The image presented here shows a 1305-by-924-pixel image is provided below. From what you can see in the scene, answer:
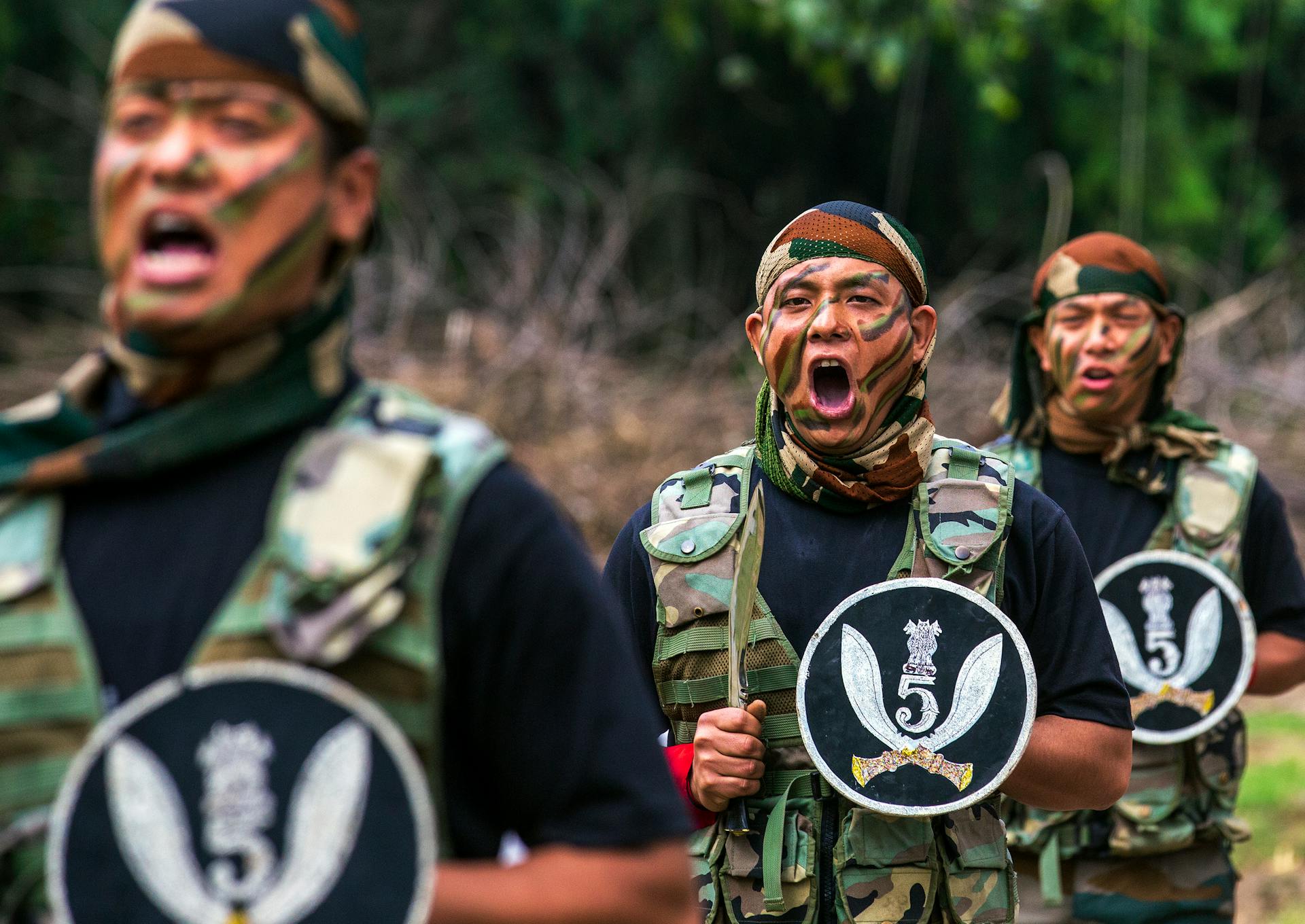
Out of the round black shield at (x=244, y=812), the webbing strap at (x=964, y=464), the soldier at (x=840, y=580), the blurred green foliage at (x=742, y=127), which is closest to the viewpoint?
the round black shield at (x=244, y=812)

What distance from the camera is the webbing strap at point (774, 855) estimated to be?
345 cm

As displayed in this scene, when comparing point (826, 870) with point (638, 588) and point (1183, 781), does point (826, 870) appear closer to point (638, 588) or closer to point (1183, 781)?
point (638, 588)

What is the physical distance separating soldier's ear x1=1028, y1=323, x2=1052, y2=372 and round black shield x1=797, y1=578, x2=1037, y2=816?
86.1 inches

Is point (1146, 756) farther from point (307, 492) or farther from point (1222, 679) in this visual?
point (307, 492)

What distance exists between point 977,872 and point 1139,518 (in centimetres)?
203

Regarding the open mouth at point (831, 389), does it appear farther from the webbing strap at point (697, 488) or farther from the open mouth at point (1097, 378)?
the open mouth at point (1097, 378)

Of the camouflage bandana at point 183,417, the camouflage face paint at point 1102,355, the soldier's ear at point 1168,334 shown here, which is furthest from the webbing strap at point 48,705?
the soldier's ear at point 1168,334

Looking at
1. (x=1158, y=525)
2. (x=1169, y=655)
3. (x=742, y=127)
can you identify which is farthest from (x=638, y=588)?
(x=742, y=127)

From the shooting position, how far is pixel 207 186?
2105mm

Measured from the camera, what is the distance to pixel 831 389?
12.5 ft

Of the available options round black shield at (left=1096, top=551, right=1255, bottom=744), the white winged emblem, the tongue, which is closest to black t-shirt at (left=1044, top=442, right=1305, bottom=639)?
round black shield at (left=1096, top=551, right=1255, bottom=744)

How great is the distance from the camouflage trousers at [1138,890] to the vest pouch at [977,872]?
1.65 meters

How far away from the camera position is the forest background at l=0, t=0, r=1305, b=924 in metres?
10.4

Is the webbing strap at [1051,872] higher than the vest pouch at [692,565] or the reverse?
the reverse
